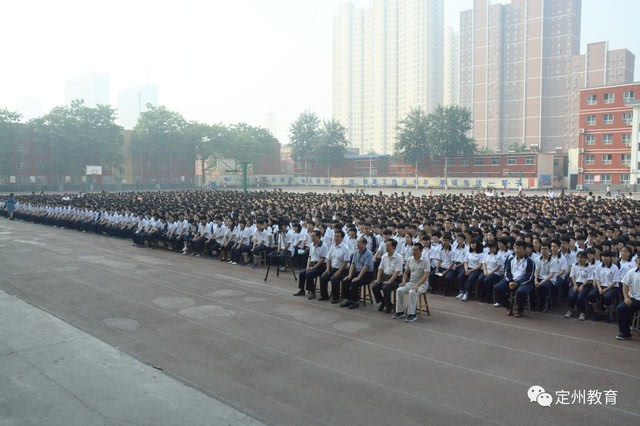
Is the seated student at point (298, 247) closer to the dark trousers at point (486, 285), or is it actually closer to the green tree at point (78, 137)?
the dark trousers at point (486, 285)

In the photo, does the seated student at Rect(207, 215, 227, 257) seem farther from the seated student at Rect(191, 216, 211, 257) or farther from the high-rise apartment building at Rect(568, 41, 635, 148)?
the high-rise apartment building at Rect(568, 41, 635, 148)

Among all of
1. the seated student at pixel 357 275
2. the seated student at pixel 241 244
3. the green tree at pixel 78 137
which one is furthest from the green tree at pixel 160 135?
the seated student at pixel 357 275

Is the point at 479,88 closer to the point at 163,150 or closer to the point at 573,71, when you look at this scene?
the point at 573,71

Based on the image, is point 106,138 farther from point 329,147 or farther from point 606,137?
point 606,137

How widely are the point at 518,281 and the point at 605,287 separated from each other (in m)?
1.45

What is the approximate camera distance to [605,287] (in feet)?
28.1

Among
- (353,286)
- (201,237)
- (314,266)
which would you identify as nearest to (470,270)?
(353,286)

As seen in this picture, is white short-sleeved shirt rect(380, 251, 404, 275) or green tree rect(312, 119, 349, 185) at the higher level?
green tree rect(312, 119, 349, 185)

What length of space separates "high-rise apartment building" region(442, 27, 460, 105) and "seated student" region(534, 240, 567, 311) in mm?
114664

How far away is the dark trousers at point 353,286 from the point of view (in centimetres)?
934

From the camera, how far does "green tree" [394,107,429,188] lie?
66.5 meters

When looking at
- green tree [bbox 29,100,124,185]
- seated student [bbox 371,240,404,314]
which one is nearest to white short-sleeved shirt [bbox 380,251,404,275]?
seated student [bbox 371,240,404,314]

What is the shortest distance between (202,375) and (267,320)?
7.79 ft

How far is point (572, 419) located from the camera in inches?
193
